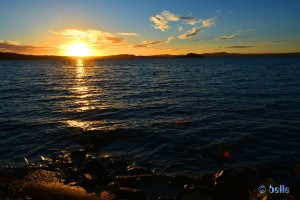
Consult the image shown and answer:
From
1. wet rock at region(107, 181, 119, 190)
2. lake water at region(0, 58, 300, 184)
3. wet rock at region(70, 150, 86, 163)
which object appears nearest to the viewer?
wet rock at region(107, 181, 119, 190)

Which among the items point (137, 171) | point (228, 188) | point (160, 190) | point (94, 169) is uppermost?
point (228, 188)

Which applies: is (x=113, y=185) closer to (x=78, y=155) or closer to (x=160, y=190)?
(x=160, y=190)

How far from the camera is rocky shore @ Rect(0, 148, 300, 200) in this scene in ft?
44.1

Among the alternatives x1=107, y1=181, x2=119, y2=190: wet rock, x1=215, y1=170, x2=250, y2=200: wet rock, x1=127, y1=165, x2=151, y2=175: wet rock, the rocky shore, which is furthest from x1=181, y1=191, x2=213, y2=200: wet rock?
x1=127, y1=165, x2=151, y2=175: wet rock

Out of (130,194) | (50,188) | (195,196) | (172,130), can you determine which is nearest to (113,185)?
(130,194)

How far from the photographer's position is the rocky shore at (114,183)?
13438mm

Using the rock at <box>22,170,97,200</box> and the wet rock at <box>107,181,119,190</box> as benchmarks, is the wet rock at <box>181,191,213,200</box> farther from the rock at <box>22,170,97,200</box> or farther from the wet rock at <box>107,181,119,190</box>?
the rock at <box>22,170,97,200</box>

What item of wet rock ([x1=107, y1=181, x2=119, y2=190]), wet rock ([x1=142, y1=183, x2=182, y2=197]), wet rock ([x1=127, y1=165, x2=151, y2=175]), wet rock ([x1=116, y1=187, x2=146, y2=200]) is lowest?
wet rock ([x1=142, y1=183, x2=182, y2=197])

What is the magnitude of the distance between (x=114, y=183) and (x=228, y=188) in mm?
5957

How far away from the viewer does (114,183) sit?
48.1 ft

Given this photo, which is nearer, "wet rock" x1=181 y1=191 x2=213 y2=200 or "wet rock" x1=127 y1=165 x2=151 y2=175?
"wet rock" x1=181 y1=191 x2=213 y2=200

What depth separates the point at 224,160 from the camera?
62.1ft

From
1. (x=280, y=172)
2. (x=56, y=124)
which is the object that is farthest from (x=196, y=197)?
(x=56, y=124)

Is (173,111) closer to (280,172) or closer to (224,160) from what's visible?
(224,160)
